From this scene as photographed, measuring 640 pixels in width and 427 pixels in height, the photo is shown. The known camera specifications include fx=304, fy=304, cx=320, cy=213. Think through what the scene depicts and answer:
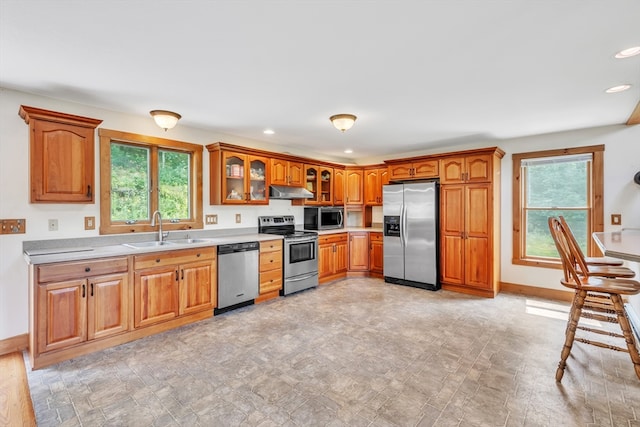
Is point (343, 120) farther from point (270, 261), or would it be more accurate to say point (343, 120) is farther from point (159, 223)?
point (159, 223)

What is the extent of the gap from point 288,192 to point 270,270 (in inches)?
52.1

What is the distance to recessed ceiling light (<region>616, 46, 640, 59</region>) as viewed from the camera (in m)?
2.06

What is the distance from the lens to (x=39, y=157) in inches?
109

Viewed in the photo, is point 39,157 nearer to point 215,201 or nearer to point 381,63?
point 215,201

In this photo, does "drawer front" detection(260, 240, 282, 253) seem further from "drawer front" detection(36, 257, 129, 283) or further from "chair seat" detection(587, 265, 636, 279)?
"chair seat" detection(587, 265, 636, 279)

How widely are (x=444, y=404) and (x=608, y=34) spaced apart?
102 inches

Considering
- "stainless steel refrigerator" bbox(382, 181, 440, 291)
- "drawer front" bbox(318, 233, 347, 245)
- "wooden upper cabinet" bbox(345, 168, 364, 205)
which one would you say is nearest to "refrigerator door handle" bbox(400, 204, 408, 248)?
"stainless steel refrigerator" bbox(382, 181, 440, 291)

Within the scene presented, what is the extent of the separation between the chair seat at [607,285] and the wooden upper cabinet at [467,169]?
220cm

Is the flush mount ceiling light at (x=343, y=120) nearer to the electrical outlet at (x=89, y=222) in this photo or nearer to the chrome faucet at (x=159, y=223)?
the chrome faucet at (x=159, y=223)

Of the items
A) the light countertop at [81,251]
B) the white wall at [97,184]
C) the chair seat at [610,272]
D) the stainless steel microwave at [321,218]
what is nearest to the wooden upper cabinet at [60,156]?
the white wall at [97,184]

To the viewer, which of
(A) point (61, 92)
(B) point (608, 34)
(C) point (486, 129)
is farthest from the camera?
(C) point (486, 129)

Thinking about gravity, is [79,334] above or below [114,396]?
above

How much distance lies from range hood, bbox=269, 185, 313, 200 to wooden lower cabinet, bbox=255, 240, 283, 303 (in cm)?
77

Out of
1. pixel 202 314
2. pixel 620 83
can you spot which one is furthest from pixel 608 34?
pixel 202 314
